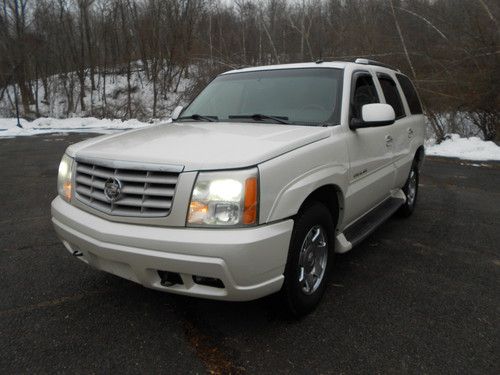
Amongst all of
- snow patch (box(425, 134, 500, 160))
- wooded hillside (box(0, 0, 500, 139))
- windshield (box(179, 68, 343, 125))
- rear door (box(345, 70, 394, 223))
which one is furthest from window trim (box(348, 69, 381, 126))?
wooded hillside (box(0, 0, 500, 139))

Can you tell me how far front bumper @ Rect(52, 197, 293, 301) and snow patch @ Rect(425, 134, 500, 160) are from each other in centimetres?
1017

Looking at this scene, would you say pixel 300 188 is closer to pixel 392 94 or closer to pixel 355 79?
pixel 355 79

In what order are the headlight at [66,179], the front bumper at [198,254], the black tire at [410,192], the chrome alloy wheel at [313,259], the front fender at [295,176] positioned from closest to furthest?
1. the front bumper at [198,254]
2. the front fender at [295,176]
3. the chrome alloy wheel at [313,259]
4. the headlight at [66,179]
5. the black tire at [410,192]

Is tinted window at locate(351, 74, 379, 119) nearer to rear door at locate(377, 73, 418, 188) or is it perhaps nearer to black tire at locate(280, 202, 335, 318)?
rear door at locate(377, 73, 418, 188)

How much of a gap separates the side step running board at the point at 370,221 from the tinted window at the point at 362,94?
38.7 inches

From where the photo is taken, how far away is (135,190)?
2.42 m

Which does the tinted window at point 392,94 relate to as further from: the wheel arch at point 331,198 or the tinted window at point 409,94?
the wheel arch at point 331,198

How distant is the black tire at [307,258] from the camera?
2.60 metres

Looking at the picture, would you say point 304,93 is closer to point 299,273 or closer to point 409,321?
point 299,273

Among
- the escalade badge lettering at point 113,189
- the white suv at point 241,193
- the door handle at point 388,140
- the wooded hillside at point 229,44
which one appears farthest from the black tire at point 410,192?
the wooded hillside at point 229,44

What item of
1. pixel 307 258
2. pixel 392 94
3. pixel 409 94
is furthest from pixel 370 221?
pixel 409 94

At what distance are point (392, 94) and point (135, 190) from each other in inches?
134

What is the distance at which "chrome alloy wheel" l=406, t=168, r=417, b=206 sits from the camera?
5328 millimetres

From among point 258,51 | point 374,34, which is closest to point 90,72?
point 258,51
